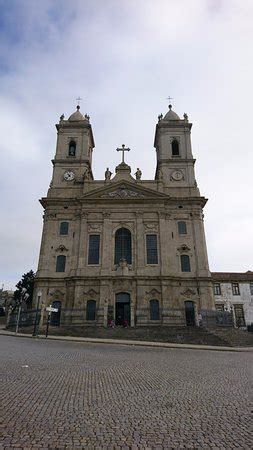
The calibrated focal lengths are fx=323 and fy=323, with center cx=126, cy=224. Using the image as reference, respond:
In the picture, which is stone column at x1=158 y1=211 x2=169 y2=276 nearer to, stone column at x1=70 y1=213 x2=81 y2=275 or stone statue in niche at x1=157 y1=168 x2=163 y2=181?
stone statue in niche at x1=157 y1=168 x2=163 y2=181

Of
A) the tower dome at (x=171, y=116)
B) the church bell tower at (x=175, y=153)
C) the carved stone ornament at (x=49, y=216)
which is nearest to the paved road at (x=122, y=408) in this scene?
the carved stone ornament at (x=49, y=216)

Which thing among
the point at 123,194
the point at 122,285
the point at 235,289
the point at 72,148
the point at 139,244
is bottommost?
the point at 122,285

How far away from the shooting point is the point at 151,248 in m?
36.7

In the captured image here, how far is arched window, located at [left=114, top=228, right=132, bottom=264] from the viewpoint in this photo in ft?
120

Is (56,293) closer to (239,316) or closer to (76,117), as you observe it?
(76,117)

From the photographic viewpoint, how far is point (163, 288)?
34.2 m

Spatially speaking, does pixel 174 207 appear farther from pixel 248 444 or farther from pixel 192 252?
pixel 248 444

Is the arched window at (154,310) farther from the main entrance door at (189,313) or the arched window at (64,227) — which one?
the arched window at (64,227)

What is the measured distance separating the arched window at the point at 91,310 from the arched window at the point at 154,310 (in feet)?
19.4

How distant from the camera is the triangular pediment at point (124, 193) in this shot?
38781 mm

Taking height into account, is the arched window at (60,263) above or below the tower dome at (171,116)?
below

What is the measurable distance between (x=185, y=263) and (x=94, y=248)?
10.5 m

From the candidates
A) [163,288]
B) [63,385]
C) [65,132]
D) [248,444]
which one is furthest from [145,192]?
[248,444]

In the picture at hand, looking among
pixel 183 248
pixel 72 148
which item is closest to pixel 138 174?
pixel 72 148
